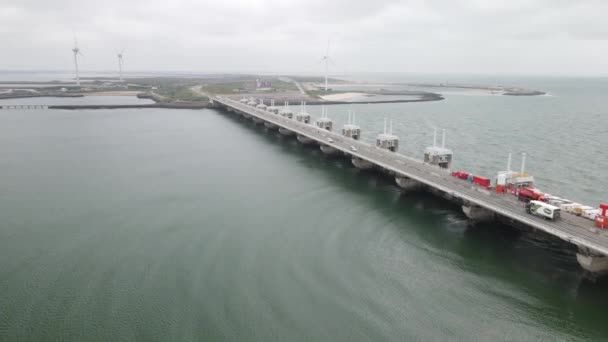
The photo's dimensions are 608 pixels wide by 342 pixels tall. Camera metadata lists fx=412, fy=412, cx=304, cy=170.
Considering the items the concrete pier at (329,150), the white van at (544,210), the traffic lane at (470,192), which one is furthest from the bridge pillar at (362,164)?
the white van at (544,210)

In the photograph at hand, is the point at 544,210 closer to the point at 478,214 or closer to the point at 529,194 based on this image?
the point at 529,194

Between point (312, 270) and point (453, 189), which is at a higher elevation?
point (453, 189)

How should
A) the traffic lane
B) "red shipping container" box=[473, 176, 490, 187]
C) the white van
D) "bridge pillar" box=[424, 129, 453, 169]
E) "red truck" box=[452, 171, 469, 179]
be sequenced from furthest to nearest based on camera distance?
"bridge pillar" box=[424, 129, 453, 169], "red truck" box=[452, 171, 469, 179], "red shipping container" box=[473, 176, 490, 187], the white van, the traffic lane

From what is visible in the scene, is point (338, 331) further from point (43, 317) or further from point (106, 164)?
point (106, 164)

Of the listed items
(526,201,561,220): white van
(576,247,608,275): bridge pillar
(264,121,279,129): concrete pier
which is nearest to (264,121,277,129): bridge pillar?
(264,121,279,129): concrete pier

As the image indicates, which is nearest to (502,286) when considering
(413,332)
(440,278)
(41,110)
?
(440,278)

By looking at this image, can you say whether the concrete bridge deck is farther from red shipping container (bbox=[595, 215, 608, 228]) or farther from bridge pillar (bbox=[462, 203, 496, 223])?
bridge pillar (bbox=[462, 203, 496, 223])
